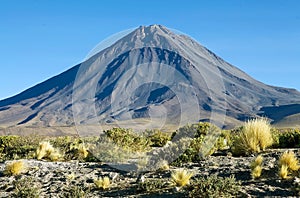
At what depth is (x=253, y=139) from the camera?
16219 millimetres

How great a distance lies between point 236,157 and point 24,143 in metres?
12.6

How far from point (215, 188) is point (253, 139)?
548 centimetres

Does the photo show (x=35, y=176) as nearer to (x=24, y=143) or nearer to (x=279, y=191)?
(x=279, y=191)

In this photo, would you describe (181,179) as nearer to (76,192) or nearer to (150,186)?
(150,186)

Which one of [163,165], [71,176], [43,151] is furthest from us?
[43,151]

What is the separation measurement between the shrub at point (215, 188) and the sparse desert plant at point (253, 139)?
480cm

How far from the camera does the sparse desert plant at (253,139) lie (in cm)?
1610

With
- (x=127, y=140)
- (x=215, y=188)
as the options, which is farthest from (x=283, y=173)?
(x=127, y=140)

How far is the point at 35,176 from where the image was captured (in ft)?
48.6

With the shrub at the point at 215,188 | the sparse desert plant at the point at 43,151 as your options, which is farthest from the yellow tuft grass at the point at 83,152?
the shrub at the point at 215,188

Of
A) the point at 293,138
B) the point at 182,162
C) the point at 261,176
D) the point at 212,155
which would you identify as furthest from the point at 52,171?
the point at 293,138

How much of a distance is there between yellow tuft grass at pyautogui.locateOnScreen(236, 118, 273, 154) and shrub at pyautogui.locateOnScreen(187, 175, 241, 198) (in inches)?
189

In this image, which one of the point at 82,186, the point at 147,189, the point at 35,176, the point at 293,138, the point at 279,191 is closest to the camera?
the point at 279,191

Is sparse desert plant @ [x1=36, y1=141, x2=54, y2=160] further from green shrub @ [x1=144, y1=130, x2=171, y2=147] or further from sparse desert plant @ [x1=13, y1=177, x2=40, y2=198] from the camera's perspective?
green shrub @ [x1=144, y1=130, x2=171, y2=147]
